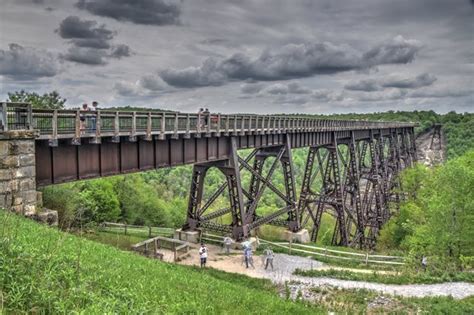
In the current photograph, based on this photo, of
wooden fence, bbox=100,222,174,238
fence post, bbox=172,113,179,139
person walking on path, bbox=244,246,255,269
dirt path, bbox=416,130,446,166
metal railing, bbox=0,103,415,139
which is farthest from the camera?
dirt path, bbox=416,130,446,166

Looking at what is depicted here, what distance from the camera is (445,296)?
15055mm

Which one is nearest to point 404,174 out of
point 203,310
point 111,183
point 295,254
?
point 295,254

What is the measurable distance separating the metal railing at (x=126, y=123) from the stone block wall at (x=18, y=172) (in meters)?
0.39

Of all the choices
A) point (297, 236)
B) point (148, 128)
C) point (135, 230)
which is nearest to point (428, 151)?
point (297, 236)

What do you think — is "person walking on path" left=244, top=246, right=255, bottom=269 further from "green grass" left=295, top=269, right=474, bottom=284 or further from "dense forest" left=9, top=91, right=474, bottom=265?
"dense forest" left=9, top=91, right=474, bottom=265

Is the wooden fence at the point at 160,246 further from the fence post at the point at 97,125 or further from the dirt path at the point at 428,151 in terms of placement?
the dirt path at the point at 428,151

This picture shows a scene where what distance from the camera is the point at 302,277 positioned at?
1830 centimetres

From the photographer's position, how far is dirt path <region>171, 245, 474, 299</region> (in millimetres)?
15914

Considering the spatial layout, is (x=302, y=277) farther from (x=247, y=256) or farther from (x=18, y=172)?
(x=18, y=172)

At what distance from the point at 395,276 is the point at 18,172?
1614cm

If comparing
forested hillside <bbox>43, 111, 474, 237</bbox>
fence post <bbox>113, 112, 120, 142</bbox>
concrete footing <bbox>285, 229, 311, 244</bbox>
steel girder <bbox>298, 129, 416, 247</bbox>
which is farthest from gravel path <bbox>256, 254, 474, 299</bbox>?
steel girder <bbox>298, 129, 416, 247</bbox>

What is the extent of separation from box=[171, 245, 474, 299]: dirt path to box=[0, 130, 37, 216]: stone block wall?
895 cm

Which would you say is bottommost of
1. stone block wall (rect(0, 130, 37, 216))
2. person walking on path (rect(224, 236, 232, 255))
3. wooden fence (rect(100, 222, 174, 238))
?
wooden fence (rect(100, 222, 174, 238))

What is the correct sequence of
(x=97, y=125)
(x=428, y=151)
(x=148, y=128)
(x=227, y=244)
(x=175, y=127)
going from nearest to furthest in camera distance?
(x=97, y=125)
(x=148, y=128)
(x=175, y=127)
(x=227, y=244)
(x=428, y=151)
